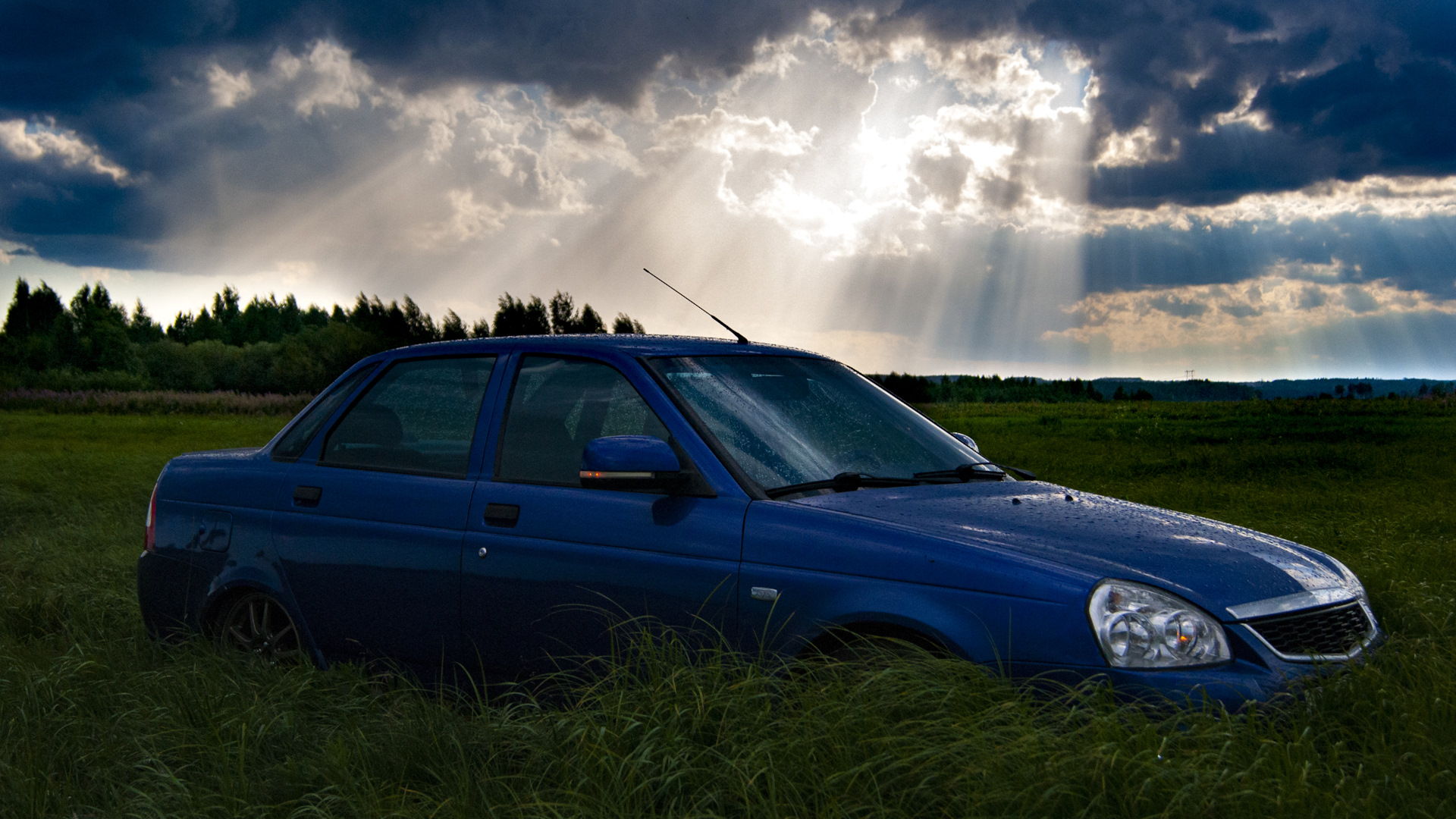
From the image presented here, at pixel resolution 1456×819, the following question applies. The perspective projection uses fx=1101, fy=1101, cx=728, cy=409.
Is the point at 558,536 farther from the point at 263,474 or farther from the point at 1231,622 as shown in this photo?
the point at 1231,622

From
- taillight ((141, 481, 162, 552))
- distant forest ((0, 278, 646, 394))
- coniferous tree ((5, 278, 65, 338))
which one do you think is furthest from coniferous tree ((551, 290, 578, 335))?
coniferous tree ((5, 278, 65, 338))

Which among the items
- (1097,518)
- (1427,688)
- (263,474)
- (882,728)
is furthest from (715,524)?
(263,474)

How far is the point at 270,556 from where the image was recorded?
16.3ft

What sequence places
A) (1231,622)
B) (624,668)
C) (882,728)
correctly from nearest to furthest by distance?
1. (882,728)
2. (1231,622)
3. (624,668)

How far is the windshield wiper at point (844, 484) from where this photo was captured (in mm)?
3848

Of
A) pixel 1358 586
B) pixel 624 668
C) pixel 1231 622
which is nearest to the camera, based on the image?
pixel 1231 622

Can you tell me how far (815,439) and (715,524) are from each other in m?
0.68

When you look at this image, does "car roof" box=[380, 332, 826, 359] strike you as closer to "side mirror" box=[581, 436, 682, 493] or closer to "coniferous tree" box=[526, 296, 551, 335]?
"side mirror" box=[581, 436, 682, 493]

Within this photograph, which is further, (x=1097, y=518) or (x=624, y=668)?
(x=1097, y=518)

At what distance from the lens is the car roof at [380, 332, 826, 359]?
14.7 feet

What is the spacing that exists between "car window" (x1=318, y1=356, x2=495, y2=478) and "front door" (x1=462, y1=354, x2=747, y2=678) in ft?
0.78

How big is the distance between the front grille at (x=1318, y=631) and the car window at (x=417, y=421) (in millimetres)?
2999

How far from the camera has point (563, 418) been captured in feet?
14.5

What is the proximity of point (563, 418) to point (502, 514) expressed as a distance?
45cm
